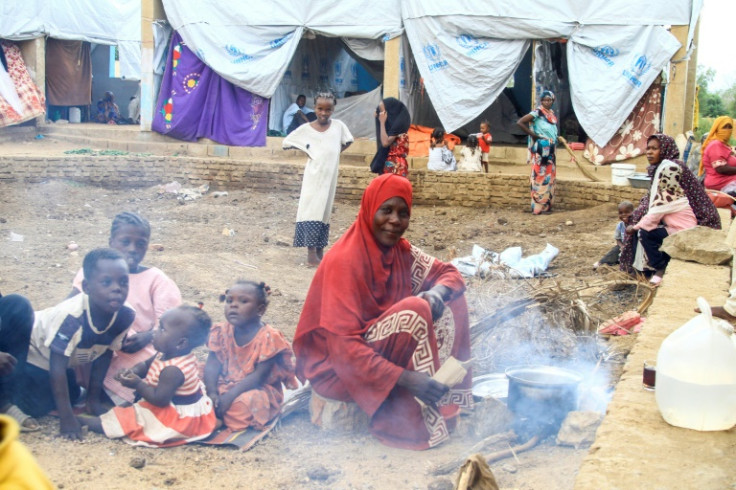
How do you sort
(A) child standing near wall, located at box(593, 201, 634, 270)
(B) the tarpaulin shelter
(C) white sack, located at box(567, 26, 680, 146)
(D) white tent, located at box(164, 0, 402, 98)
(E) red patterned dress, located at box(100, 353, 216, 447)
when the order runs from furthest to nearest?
(D) white tent, located at box(164, 0, 402, 98), (B) the tarpaulin shelter, (C) white sack, located at box(567, 26, 680, 146), (A) child standing near wall, located at box(593, 201, 634, 270), (E) red patterned dress, located at box(100, 353, 216, 447)

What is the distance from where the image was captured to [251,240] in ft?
29.8

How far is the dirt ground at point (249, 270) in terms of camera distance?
3.40m

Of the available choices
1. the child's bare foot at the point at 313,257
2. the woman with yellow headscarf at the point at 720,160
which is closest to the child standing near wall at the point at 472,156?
the woman with yellow headscarf at the point at 720,160

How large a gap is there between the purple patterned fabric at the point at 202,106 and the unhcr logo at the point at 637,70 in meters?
6.07

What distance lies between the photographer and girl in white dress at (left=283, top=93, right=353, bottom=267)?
7352 mm

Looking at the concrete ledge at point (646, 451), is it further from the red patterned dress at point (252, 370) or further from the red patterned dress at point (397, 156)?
the red patterned dress at point (397, 156)

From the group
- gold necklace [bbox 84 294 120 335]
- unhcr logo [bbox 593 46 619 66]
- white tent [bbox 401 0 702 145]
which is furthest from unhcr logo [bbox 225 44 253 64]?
gold necklace [bbox 84 294 120 335]

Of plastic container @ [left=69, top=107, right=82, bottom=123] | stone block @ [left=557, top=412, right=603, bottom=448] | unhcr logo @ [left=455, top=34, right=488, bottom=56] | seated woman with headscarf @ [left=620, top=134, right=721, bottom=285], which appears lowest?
stone block @ [left=557, top=412, right=603, bottom=448]

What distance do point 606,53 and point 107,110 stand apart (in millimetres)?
12482

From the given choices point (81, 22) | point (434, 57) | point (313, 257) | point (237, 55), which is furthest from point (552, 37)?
point (81, 22)

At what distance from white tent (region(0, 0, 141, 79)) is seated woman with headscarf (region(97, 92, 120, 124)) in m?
0.70

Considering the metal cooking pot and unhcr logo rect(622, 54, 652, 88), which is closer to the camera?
the metal cooking pot

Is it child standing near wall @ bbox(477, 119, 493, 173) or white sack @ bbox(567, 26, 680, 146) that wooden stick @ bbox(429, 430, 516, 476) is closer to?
child standing near wall @ bbox(477, 119, 493, 173)

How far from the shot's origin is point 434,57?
1296cm
